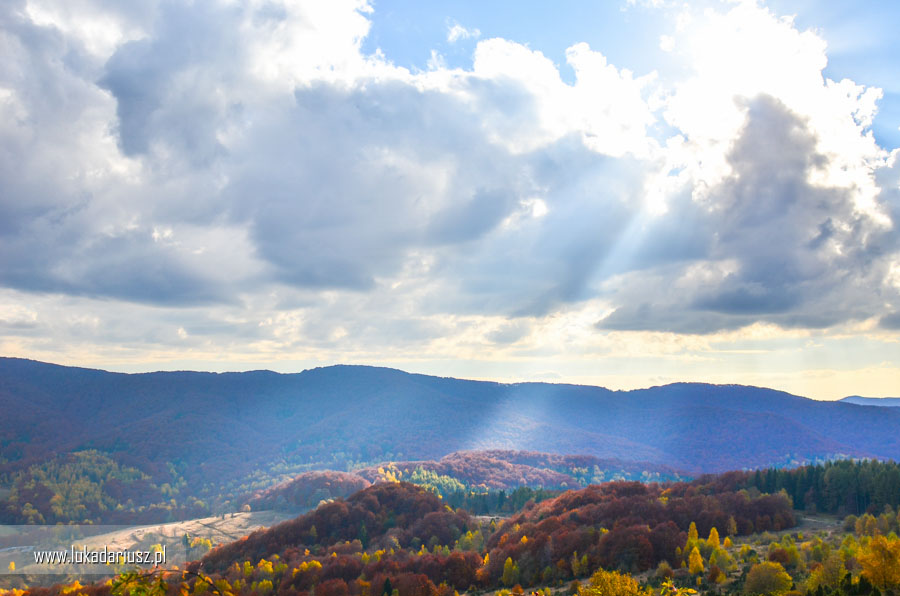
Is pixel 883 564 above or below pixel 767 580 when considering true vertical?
above

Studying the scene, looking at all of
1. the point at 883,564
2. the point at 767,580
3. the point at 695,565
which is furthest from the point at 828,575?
the point at 695,565

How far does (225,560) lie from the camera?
18800 cm

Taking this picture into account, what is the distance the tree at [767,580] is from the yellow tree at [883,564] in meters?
10.4

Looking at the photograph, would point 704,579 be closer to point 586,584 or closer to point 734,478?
point 586,584

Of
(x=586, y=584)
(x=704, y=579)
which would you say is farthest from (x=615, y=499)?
(x=704, y=579)

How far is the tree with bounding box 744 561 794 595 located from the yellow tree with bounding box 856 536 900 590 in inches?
408

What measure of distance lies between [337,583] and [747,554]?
79.1 m

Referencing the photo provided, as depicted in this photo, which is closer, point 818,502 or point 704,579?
point 704,579

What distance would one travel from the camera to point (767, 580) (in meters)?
74.3

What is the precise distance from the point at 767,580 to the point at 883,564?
572 inches

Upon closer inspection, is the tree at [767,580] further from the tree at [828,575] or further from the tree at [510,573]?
the tree at [510,573]

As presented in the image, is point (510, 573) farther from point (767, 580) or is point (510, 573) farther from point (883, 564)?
point (883, 564)

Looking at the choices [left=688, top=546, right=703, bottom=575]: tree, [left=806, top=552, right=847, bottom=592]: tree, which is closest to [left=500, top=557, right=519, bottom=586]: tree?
[left=688, top=546, right=703, bottom=575]: tree

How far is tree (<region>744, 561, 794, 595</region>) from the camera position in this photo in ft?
237
